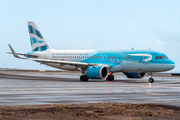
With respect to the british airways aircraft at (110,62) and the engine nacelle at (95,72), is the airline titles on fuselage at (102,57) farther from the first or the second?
the engine nacelle at (95,72)

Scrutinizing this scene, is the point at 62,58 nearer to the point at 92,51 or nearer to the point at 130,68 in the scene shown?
the point at 92,51

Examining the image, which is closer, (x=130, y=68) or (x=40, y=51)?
(x=130, y=68)

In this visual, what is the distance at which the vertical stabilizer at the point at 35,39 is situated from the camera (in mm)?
46688

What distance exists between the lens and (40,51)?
4634 centimetres

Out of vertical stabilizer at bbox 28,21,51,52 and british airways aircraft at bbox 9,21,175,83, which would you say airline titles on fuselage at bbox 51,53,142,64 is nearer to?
british airways aircraft at bbox 9,21,175,83

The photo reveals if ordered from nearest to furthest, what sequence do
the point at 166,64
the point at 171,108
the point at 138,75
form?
the point at 171,108 < the point at 166,64 < the point at 138,75

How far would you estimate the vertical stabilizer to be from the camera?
46688mm

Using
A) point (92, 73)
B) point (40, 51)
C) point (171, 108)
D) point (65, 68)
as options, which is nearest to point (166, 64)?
point (92, 73)

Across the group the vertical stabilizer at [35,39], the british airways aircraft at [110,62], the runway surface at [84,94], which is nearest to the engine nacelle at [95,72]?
the british airways aircraft at [110,62]

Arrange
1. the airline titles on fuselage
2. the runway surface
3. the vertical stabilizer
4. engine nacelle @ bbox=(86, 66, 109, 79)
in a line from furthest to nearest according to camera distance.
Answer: the vertical stabilizer → the airline titles on fuselage → engine nacelle @ bbox=(86, 66, 109, 79) → the runway surface

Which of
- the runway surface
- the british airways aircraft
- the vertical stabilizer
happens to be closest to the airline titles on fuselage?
the british airways aircraft

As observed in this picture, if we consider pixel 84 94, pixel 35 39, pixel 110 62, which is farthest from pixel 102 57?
pixel 84 94

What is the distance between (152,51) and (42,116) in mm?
28187

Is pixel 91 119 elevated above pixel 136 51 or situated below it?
below
